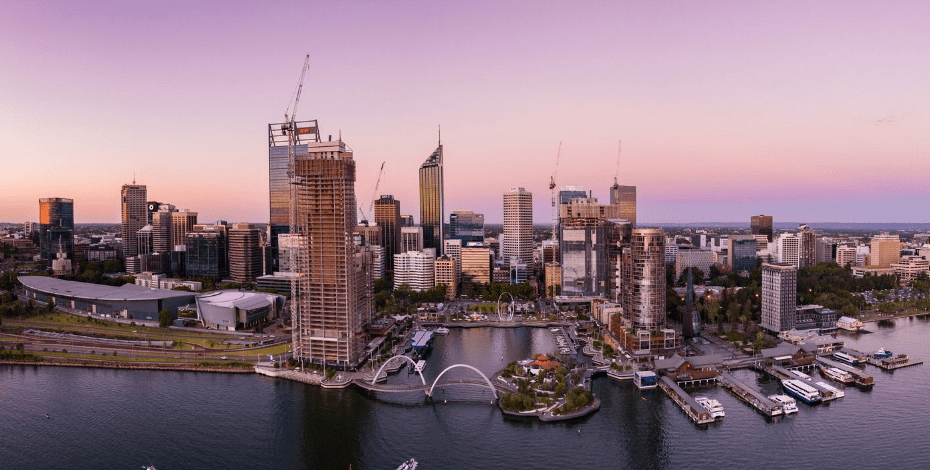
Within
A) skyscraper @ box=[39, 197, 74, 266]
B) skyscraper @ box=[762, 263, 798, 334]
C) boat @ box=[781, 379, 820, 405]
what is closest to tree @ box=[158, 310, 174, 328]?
boat @ box=[781, 379, 820, 405]

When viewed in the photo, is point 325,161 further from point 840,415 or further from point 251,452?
point 840,415

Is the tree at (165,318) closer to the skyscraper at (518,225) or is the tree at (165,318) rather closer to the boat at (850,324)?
the skyscraper at (518,225)

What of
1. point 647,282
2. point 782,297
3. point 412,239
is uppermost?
point 412,239

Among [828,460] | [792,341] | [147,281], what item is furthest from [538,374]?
[147,281]

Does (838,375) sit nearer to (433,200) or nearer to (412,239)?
(412,239)

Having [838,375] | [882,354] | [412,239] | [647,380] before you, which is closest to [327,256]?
[647,380]

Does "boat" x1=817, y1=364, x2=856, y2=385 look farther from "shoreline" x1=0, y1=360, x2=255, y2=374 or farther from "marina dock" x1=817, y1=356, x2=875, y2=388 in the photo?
"shoreline" x1=0, y1=360, x2=255, y2=374
